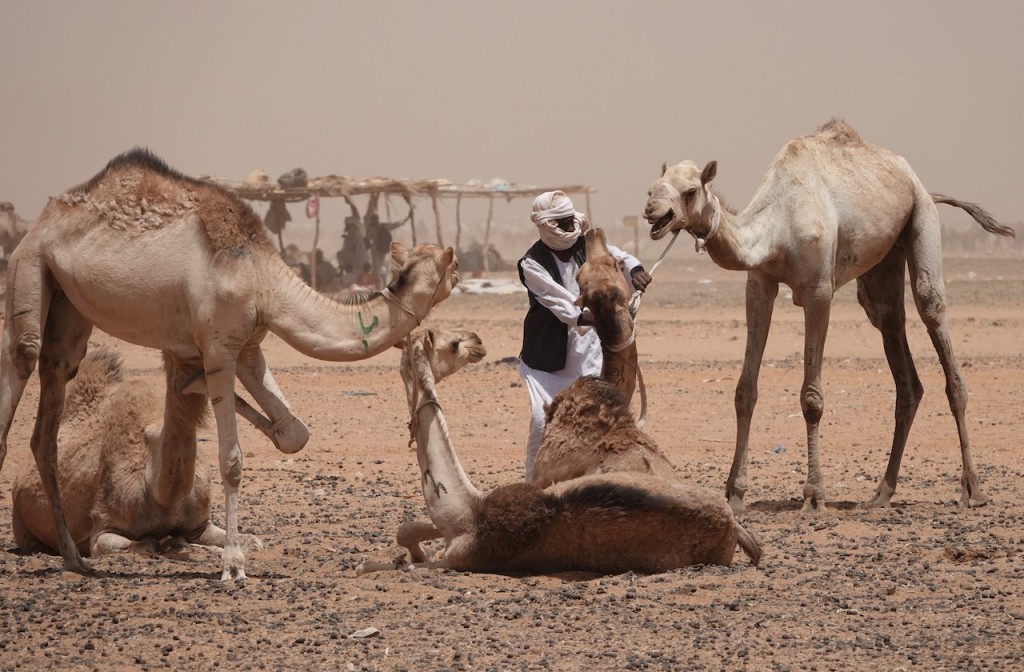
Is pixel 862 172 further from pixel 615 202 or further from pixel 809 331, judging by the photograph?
pixel 615 202

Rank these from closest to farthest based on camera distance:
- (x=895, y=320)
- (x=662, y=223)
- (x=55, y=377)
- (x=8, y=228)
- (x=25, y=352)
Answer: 1. (x=25, y=352)
2. (x=55, y=377)
3. (x=662, y=223)
4. (x=895, y=320)
5. (x=8, y=228)

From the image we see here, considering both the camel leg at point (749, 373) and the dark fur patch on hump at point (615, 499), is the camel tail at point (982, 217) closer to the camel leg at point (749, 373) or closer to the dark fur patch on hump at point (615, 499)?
Result: the camel leg at point (749, 373)

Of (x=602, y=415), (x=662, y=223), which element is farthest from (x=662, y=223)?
(x=602, y=415)

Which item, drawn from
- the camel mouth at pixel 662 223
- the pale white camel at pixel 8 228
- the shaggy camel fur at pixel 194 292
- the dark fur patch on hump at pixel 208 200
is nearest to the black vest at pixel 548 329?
the camel mouth at pixel 662 223

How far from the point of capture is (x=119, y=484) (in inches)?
295

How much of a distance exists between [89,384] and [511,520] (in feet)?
9.88

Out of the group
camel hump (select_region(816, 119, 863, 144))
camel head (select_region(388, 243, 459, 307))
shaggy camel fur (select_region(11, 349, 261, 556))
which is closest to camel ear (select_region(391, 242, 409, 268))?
camel head (select_region(388, 243, 459, 307))

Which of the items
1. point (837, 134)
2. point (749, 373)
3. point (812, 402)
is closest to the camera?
point (812, 402)

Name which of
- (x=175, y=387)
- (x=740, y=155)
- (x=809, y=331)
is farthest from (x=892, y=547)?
(x=740, y=155)

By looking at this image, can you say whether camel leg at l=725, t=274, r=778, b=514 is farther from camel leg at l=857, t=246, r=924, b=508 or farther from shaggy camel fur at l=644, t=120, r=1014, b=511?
camel leg at l=857, t=246, r=924, b=508

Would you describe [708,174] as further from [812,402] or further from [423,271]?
[423,271]

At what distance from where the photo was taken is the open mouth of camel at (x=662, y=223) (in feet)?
24.7

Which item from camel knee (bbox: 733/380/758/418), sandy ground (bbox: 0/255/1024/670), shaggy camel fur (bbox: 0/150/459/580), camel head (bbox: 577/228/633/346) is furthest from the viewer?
camel knee (bbox: 733/380/758/418)

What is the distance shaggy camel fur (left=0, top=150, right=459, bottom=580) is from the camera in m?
6.56
